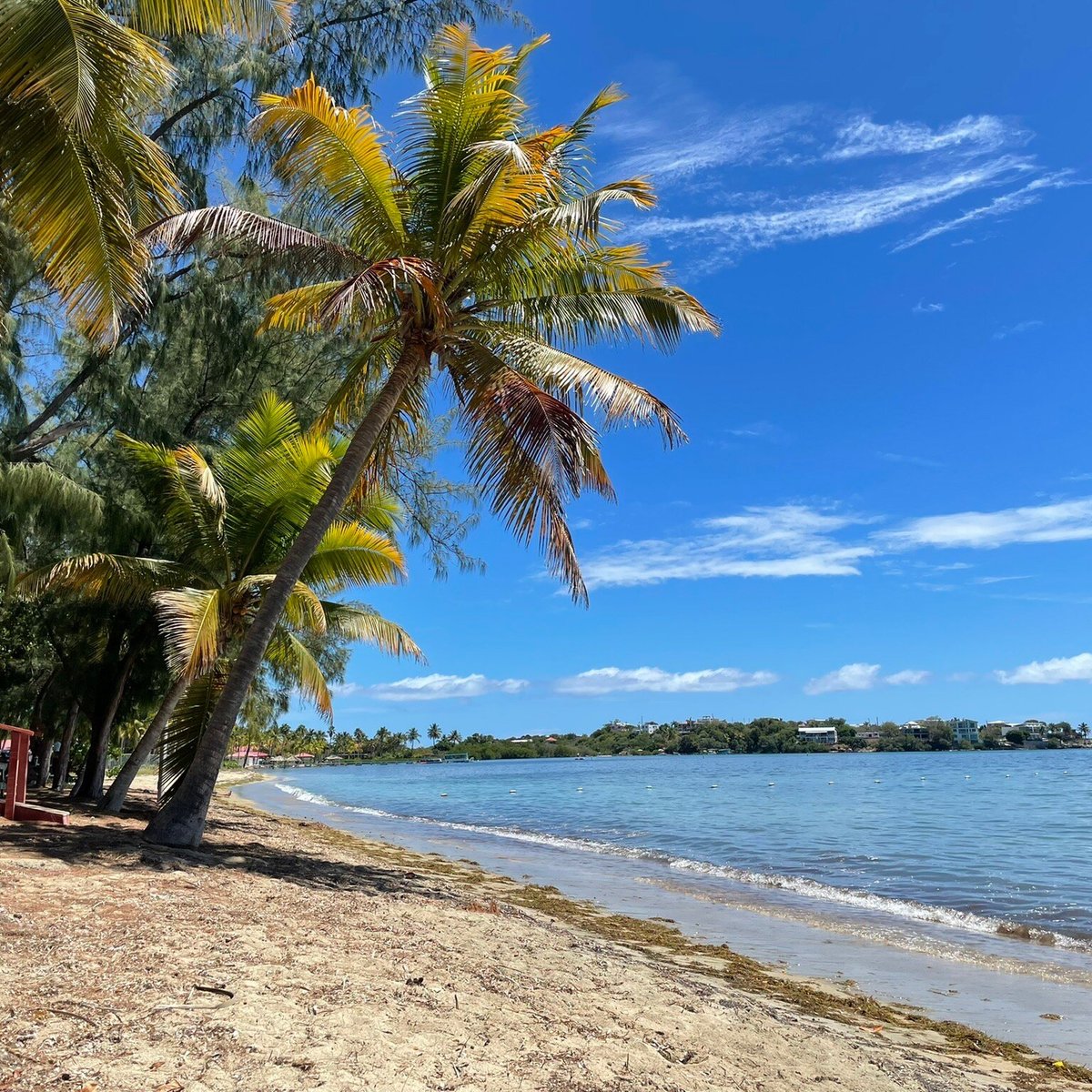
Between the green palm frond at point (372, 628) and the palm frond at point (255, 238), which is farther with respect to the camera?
the green palm frond at point (372, 628)

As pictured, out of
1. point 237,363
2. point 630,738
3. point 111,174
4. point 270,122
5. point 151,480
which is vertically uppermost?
point 270,122

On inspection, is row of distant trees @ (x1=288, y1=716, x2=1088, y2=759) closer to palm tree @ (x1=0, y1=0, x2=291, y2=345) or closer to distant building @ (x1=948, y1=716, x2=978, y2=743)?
distant building @ (x1=948, y1=716, x2=978, y2=743)

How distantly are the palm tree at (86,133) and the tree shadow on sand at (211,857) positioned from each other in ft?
14.3

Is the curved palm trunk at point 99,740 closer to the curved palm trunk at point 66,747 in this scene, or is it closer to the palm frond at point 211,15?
the curved palm trunk at point 66,747

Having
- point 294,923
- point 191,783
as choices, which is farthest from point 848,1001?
point 191,783

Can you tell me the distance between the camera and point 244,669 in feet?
30.0

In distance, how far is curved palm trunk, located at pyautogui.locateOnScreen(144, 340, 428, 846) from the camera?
9.14 metres

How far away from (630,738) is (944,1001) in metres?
161

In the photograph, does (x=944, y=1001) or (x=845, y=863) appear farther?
(x=845, y=863)

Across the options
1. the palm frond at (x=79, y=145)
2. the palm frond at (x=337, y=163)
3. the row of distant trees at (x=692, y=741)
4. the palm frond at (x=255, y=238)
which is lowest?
the row of distant trees at (x=692, y=741)

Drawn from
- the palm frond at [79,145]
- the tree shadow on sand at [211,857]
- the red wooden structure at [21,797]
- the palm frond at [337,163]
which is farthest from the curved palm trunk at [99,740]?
the palm frond at [79,145]

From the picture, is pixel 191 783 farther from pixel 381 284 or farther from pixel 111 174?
pixel 111 174

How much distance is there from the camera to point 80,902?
577 centimetres

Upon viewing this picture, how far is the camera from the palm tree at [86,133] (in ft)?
17.1
